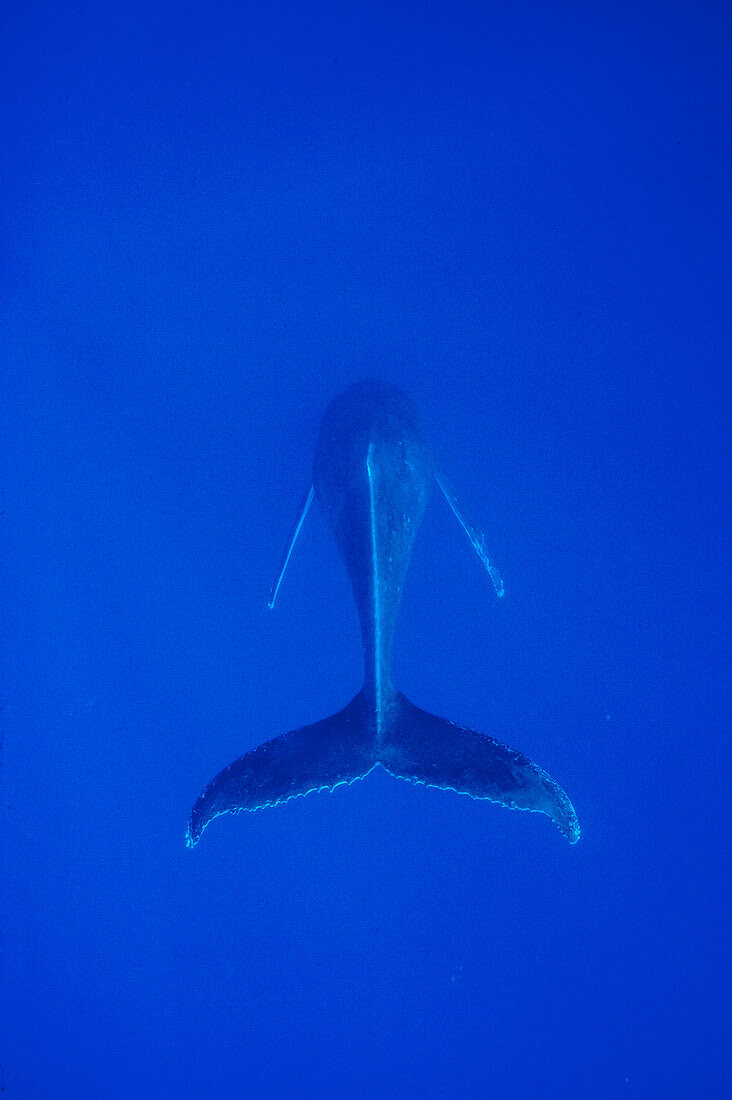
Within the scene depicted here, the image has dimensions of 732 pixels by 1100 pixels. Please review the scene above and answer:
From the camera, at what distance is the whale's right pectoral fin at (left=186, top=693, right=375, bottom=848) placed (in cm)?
518

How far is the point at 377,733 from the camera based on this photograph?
5.63 metres

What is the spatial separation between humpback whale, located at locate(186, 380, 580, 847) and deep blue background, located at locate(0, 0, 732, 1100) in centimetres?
315

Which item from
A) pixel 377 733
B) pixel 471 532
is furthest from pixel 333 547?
pixel 377 733

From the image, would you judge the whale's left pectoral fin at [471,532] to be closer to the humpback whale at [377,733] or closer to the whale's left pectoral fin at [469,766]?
the humpback whale at [377,733]

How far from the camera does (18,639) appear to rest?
37.5 ft

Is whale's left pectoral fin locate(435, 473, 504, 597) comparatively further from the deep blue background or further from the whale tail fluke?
the whale tail fluke

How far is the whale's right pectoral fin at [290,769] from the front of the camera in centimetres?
518

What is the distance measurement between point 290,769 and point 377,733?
761 mm

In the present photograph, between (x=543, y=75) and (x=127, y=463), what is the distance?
8.64 metres

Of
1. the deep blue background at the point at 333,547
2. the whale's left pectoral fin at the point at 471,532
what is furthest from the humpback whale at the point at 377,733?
the deep blue background at the point at 333,547

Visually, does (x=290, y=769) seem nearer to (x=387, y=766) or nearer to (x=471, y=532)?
(x=387, y=766)

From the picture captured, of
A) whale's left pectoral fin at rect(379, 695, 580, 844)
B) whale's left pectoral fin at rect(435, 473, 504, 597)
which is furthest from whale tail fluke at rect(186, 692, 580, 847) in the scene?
whale's left pectoral fin at rect(435, 473, 504, 597)

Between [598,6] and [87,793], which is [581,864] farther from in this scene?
[598,6]

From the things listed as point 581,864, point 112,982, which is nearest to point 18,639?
point 112,982
